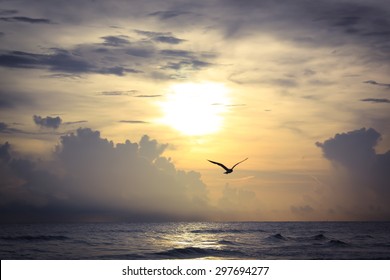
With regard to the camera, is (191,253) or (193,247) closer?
(191,253)
